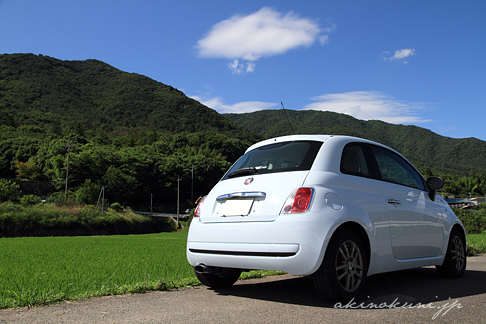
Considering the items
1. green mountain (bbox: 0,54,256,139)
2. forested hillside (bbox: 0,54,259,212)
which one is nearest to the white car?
forested hillside (bbox: 0,54,259,212)

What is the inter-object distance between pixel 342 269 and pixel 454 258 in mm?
2752

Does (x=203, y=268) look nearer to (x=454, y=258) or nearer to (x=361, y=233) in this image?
(x=361, y=233)

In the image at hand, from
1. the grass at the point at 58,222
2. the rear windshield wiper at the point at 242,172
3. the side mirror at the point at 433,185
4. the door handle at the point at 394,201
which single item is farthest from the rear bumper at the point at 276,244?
the grass at the point at 58,222

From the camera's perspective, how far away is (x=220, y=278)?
181 inches

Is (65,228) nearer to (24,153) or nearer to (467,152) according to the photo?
(24,153)

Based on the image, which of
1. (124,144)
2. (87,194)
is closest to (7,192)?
(87,194)

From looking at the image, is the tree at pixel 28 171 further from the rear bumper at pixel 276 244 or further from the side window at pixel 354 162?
the side window at pixel 354 162

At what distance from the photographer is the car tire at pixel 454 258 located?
5348mm

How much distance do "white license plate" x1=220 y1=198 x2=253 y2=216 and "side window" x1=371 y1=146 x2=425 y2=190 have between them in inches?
71.9

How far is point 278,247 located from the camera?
3494 mm

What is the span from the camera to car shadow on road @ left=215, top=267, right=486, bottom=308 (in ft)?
12.8

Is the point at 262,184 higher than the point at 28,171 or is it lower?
lower

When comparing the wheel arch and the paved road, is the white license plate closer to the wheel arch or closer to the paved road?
the paved road

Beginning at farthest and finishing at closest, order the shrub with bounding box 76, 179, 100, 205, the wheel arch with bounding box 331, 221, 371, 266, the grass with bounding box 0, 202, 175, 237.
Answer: the shrub with bounding box 76, 179, 100, 205 < the grass with bounding box 0, 202, 175, 237 < the wheel arch with bounding box 331, 221, 371, 266
